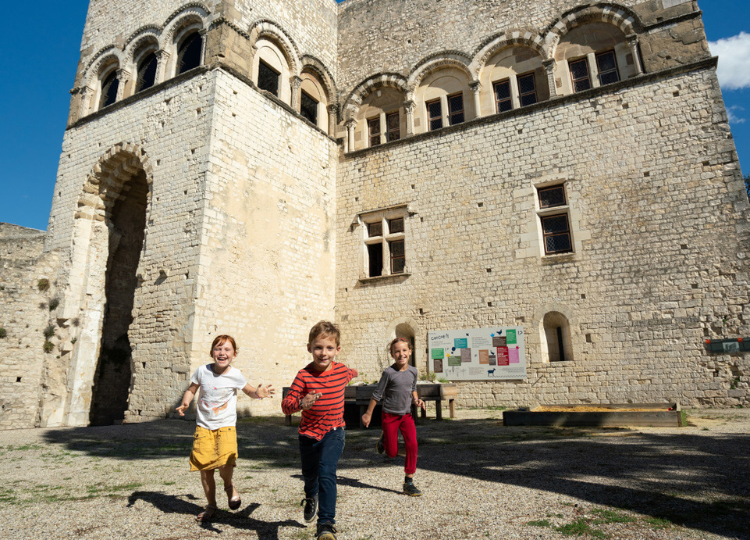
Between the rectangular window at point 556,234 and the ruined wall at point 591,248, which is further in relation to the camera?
the rectangular window at point 556,234

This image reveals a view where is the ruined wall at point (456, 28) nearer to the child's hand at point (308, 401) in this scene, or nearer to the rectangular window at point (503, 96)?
the rectangular window at point (503, 96)

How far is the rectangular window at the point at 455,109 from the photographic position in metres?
14.0

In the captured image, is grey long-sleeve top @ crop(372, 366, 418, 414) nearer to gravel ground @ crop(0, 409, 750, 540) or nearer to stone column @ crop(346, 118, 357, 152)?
gravel ground @ crop(0, 409, 750, 540)

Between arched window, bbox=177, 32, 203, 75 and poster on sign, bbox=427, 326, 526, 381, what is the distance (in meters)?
9.85

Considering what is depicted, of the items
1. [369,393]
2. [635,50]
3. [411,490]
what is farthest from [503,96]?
[411,490]

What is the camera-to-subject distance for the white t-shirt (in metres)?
3.41

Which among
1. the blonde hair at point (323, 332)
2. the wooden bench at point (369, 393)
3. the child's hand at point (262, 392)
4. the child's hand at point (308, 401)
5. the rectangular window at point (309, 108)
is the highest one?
the rectangular window at point (309, 108)

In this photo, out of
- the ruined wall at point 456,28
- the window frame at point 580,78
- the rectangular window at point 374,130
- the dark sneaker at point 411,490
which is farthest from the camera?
the rectangular window at point 374,130

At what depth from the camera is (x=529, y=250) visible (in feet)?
38.9

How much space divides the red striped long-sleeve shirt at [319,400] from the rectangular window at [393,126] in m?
12.7

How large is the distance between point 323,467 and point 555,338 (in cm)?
994

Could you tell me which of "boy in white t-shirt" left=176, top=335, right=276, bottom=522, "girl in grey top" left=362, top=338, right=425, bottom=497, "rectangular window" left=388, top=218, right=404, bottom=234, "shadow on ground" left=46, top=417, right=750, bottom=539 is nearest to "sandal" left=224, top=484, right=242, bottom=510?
"boy in white t-shirt" left=176, top=335, right=276, bottom=522

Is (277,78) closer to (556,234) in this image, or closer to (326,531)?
(556,234)

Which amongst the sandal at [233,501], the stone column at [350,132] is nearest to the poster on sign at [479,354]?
the stone column at [350,132]
